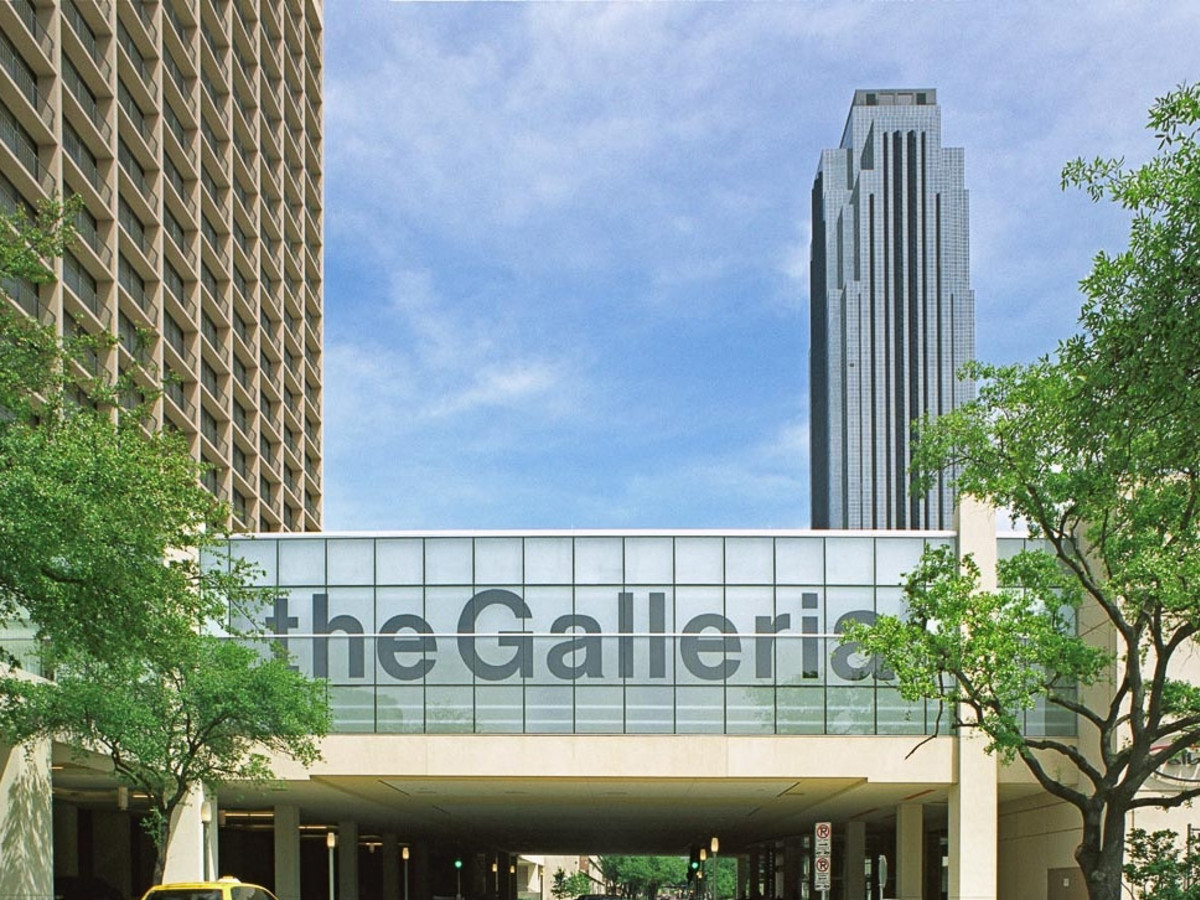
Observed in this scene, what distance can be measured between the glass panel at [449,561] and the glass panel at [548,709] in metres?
3.59

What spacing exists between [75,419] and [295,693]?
13638 mm

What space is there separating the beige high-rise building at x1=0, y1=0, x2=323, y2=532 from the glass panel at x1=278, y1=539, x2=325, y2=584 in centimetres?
305

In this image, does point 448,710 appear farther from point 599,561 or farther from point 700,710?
point 700,710

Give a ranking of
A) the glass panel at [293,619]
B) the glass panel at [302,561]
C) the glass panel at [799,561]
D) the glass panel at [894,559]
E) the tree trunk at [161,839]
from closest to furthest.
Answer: the tree trunk at [161,839] < the glass panel at [894,559] < the glass panel at [799,561] < the glass panel at [293,619] < the glass panel at [302,561]

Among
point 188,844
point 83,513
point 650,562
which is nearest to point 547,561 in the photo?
point 650,562

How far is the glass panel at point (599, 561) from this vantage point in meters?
A: 41.2

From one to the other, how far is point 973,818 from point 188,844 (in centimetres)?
2066

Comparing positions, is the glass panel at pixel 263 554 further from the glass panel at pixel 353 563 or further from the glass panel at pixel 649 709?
the glass panel at pixel 649 709

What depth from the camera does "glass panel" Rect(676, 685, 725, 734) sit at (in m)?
39.7

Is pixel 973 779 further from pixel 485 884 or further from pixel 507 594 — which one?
pixel 485 884

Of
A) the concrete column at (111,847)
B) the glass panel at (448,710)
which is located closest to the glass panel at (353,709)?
the glass panel at (448,710)

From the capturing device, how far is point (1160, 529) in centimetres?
2405

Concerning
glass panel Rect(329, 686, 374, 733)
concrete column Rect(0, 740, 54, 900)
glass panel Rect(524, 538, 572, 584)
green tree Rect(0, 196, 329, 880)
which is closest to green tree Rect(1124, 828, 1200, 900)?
glass panel Rect(524, 538, 572, 584)

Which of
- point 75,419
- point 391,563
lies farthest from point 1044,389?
point 391,563
